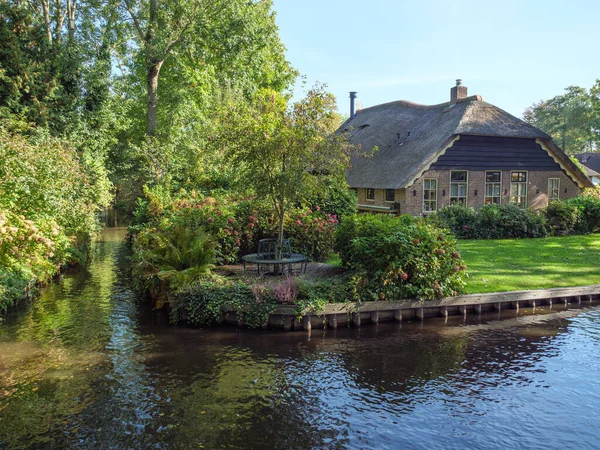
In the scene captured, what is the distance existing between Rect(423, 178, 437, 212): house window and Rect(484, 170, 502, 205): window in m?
3.15

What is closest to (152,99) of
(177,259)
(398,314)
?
(177,259)

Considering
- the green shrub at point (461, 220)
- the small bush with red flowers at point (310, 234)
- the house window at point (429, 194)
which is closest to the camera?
the small bush with red flowers at point (310, 234)

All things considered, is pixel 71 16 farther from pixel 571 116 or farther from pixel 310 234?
pixel 571 116

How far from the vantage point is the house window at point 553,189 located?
27.4 m

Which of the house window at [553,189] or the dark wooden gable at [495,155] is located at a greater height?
the dark wooden gable at [495,155]

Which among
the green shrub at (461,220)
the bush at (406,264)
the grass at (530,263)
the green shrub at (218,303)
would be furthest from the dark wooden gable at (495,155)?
the green shrub at (218,303)

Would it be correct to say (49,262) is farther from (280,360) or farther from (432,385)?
(432,385)

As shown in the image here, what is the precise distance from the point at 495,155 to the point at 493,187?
5.42 feet

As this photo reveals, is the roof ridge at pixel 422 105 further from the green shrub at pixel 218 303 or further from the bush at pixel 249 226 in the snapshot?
the green shrub at pixel 218 303

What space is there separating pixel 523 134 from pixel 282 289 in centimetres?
1932

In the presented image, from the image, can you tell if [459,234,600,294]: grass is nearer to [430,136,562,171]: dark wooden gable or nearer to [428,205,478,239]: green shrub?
[428,205,478,239]: green shrub

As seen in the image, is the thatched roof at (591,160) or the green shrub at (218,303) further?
the thatched roof at (591,160)

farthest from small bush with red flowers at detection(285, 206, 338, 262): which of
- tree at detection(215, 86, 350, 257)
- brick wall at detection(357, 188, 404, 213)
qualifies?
brick wall at detection(357, 188, 404, 213)

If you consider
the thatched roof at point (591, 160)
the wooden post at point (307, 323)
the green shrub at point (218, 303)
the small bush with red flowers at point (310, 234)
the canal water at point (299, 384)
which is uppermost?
the thatched roof at point (591, 160)
